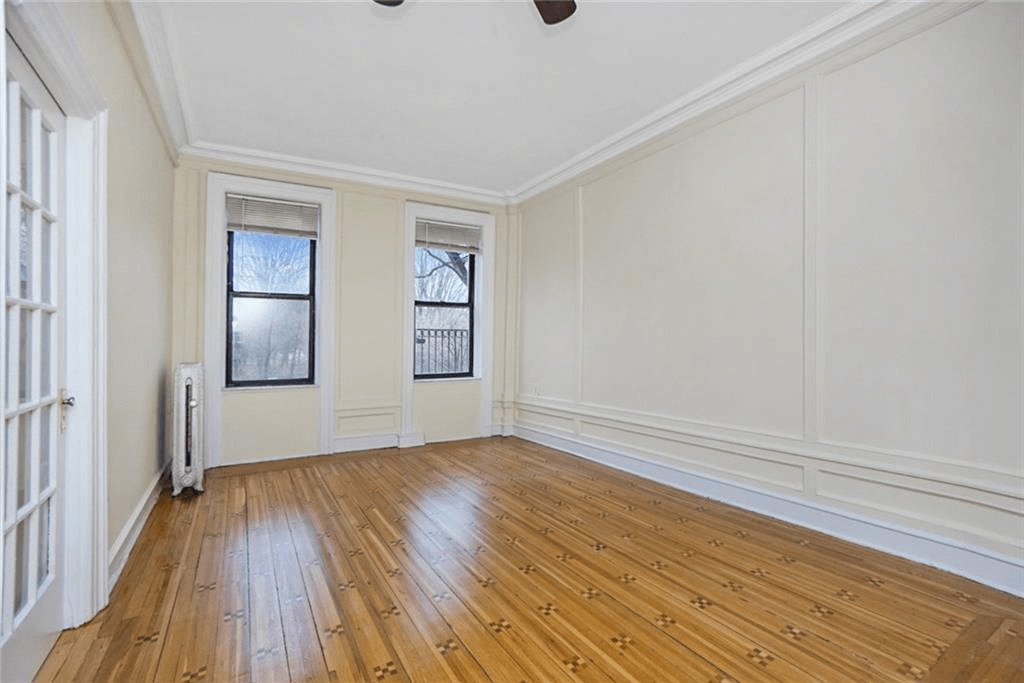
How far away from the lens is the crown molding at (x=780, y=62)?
8.48 ft

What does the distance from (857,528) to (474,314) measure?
413 centimetres

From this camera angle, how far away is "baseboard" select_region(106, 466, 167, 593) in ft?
7.50

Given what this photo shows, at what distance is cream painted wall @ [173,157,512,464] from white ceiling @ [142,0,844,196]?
600 millimetres

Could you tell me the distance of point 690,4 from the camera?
2.63 metres

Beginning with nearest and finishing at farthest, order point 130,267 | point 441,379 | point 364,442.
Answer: point 130,267
point 364,442
point 441,379

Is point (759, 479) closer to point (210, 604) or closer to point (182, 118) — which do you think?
point (210, 604)

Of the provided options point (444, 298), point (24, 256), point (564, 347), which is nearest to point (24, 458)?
point (24, 256)

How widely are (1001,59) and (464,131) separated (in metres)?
3.29

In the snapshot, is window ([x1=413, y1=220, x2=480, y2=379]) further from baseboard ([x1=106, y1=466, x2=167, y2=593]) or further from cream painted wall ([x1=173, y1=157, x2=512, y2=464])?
baseboard ([x1=106, y1=466, x2=167, y2=593])

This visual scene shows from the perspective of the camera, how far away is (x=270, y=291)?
4.82 metres

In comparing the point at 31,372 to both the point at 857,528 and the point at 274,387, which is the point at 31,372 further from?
the point at 857,528

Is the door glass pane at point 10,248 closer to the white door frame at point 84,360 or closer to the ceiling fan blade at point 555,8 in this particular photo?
the white door frame at point 84,360

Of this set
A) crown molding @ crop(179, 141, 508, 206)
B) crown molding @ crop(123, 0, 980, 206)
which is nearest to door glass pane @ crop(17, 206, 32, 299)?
crown molding @ crop(123, 0, 980, 206)

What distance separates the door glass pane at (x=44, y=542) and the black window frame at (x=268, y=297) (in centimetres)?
292
